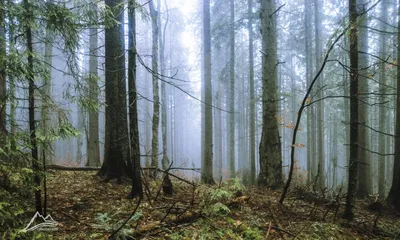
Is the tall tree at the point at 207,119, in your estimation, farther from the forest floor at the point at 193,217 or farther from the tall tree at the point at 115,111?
the tall tree at the point at 115,111

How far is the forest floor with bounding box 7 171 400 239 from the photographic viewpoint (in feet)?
12.2

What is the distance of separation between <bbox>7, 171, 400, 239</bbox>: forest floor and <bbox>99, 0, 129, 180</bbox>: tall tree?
50cm

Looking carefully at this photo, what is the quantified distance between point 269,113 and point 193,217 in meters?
4.55

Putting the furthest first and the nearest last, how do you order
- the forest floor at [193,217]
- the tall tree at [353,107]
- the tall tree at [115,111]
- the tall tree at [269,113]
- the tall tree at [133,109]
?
1. the tall tree at [269,113]
2. the tall tree at [115,111]
3. the tall tree at [133,109]
4. the tall tree at [353,107]
5. the forest floor at [193,217]

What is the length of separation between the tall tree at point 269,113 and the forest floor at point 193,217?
1.34 metres

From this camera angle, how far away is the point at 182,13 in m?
21.4

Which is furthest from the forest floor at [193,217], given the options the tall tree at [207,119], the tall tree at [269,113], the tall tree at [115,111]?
the tall tree at [207,119]

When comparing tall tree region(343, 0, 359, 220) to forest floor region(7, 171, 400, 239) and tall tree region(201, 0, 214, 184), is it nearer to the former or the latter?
forest floor region(7, 171, 400, 239)

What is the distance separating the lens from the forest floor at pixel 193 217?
373cm

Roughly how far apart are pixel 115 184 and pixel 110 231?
277 centimetres

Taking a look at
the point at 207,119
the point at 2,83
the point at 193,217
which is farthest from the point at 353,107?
the point at 2,83

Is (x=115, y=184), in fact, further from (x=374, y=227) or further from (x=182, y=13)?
(x=182, y=13)

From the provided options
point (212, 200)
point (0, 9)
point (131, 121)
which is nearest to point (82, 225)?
point (131, 121)

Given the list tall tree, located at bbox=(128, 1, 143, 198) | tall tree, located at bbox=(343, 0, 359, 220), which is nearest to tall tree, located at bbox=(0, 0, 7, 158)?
A: tall tree, located at bbox=(128, 1, 143, 198)
